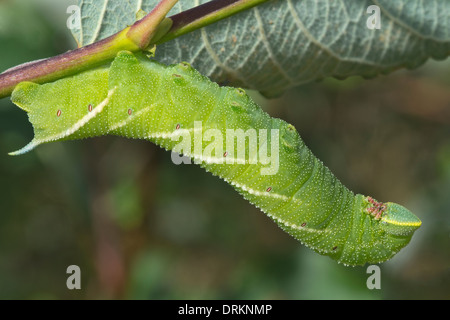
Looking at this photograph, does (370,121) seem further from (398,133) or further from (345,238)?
(345,238)

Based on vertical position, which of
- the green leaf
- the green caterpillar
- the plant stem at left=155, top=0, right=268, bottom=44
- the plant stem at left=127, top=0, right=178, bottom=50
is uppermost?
the green leaf

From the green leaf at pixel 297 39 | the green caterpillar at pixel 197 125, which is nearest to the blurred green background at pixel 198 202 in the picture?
the green leaf at pixel 297 39

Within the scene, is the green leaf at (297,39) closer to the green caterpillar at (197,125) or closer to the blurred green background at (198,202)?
the green caterpillar at (197,125)

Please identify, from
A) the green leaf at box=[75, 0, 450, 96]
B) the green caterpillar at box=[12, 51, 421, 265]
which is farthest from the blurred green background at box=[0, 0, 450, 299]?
the green caterpillar at box=[12, 51, 421, 265]

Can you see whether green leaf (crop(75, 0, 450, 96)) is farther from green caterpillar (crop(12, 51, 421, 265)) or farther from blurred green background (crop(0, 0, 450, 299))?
blurred green background (crop(0, 0, 450, 299))

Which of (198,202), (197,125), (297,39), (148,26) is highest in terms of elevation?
(198,202)

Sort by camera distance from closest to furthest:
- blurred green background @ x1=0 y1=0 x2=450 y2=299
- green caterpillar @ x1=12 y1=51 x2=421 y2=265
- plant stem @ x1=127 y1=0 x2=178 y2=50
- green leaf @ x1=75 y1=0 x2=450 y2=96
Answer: plant stem @ x1=127 y1=0 x2=178 y2=50
green caterpillar @ x1=12 y1=51 x2=421 y2=265
green leaf @ x1=75 y1=0 x2=450 y2=96
blurred green background @ x1=0 y1=0 x2=450 y2=299

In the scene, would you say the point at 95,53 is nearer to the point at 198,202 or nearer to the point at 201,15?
the point at 201,15

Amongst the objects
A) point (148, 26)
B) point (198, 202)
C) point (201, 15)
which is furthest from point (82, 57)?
point (198, 202)
